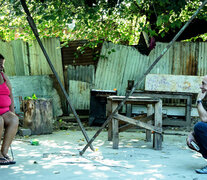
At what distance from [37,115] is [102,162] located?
3.40 metres

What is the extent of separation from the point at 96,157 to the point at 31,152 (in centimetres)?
120

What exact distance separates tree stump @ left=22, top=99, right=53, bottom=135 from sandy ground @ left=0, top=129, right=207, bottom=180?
2.66 feet

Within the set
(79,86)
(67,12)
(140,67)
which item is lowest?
(79,86)

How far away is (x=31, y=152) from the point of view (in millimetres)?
5102

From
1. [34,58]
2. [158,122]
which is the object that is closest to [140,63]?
[34,58]

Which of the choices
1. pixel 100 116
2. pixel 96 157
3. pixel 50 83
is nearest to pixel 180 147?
pixel 96 157

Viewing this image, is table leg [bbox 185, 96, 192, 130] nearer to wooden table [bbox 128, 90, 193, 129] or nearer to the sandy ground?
wooden table [bbox 128, 90, 193, 129]

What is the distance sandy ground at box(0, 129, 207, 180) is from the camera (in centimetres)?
361

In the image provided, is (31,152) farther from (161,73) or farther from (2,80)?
(161,73)

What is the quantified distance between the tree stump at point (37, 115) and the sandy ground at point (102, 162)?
0.81 m

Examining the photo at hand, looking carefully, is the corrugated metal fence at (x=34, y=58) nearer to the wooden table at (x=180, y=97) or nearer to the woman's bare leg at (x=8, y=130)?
the wooden table at (x=180, y=97)

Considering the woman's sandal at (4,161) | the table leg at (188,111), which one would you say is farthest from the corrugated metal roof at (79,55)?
the woman's sandal at (4,161)

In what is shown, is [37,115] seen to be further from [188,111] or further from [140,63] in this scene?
[188,111]

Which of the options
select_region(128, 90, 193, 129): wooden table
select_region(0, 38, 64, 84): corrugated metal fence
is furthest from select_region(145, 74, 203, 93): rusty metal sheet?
select_region(0, 38, 64, 84): corrugated metal fence
